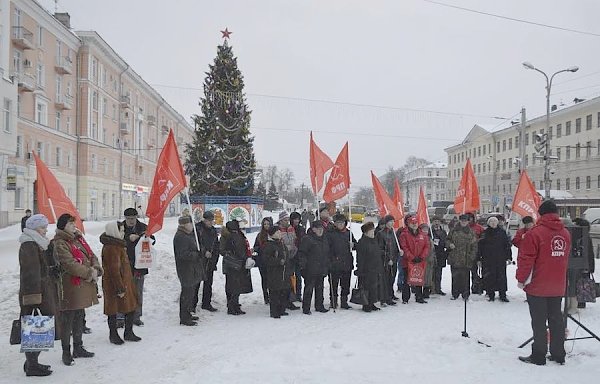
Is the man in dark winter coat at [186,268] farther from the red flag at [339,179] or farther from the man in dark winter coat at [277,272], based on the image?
the red flag at [339,179]

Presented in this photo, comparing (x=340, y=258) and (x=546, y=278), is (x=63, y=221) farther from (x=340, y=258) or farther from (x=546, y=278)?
(x=546, y=278)

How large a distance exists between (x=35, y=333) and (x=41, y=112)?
3651 cm

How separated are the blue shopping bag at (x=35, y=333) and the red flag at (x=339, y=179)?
705 cm

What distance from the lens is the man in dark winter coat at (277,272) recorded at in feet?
28.9

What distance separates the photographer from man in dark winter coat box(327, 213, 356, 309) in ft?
31.2

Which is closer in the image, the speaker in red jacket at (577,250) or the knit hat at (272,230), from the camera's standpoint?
the speaker in red jacket at (577,250)

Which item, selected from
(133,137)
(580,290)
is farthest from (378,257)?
(133,137)

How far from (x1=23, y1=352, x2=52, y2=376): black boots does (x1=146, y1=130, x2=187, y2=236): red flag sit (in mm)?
3060

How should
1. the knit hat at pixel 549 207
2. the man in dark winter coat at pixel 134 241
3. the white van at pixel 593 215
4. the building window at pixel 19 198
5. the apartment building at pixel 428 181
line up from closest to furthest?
the knit hat at pixel 549 207, the man in dark winter coat at pixel 134 241, the white van at pixel 593 215, the building window at pixel 19 198, the apartment building at pixel 428 181

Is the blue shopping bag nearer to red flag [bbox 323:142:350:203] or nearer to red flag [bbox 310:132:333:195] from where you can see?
red flag [bbox 310:132:333:195]

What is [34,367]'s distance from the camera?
18.4 feet

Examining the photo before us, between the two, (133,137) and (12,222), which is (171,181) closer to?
(12,222)

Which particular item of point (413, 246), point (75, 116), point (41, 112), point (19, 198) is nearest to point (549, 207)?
point (413, 246)

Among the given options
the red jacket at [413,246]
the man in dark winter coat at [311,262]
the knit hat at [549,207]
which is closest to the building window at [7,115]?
the man in dark winter coat at [311,262]
